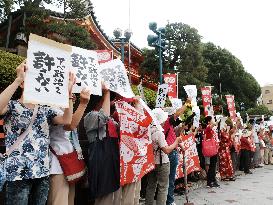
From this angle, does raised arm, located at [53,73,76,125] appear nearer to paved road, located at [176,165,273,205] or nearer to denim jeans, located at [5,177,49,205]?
denim jeans, located at [5,177,49,205]

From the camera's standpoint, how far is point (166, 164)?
213 inches

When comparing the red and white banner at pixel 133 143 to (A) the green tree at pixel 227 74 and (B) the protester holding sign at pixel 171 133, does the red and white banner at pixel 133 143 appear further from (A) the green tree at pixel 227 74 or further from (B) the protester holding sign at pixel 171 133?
(A) the green tree at pixel 227 74

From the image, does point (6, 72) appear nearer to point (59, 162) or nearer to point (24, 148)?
point (59, 162)

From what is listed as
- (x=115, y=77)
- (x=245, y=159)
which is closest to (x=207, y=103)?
(x=245, y=159)

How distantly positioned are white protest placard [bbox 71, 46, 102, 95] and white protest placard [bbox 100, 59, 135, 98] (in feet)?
0.79

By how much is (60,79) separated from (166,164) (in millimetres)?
2763

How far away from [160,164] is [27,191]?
2.79 meters

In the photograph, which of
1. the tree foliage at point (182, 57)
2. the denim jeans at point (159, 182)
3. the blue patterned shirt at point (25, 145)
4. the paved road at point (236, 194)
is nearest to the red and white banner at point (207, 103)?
the paved road at point (236, 194)

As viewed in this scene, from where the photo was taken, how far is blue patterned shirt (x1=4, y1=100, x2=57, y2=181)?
2865mm

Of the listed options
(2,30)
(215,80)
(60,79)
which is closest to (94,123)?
(60,79)

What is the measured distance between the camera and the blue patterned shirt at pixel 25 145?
9.40ft

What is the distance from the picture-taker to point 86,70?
384cm

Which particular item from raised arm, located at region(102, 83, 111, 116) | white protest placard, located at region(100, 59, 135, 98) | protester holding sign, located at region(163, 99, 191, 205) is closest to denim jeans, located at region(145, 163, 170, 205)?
protester holding sign, located at region(163, 99, 191, 205)

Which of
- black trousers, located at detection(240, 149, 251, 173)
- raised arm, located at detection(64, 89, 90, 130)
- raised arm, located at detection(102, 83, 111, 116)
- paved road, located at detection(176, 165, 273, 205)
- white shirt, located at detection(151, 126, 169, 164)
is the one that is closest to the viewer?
raised arm, located at detection(64, 89, 90, 130)
